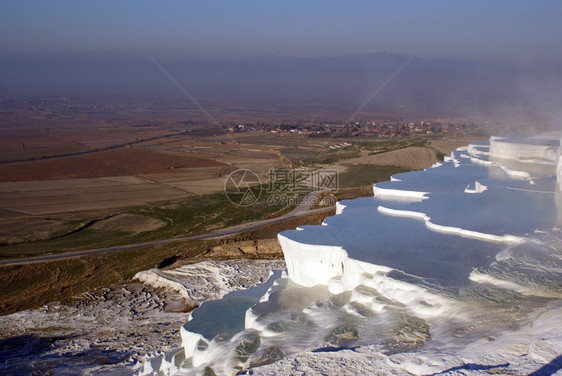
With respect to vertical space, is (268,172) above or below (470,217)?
below

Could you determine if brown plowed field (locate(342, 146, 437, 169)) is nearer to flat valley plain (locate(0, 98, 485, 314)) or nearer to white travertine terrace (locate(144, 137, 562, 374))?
flat valley plain (locate(0, 98, 485, 314))

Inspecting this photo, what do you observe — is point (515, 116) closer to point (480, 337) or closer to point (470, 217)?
point (470, 217)

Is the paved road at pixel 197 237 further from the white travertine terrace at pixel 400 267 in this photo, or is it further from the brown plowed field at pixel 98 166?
the brown plowed field at pixel 98 166

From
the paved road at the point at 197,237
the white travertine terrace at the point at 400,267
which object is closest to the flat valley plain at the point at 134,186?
the paved road at the point at 197,237

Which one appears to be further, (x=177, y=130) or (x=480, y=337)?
(x=177, y=130)

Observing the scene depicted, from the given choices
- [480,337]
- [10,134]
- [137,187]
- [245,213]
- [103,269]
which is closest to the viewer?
[480,337]

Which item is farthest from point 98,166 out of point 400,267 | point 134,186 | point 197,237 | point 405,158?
point 400,267

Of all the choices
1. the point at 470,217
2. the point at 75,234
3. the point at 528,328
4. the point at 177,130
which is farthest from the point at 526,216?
the point at 177,130

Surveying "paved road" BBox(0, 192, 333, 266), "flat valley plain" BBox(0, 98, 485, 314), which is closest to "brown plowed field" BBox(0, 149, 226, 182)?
"flat valley plain" BBox(0, 98, 485, 314)
